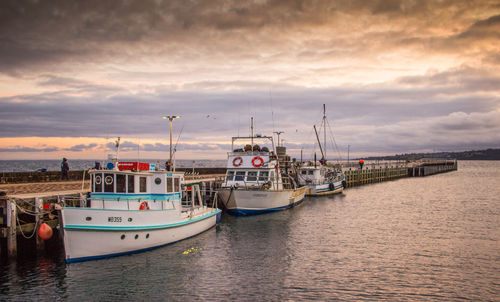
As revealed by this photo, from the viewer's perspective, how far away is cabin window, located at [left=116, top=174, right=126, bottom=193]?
19734mm

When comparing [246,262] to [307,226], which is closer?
[246,262]

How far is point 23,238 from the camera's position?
719 inches

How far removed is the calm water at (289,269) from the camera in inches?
576

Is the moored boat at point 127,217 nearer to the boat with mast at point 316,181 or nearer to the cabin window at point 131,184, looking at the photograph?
the cabin window at point 131,184

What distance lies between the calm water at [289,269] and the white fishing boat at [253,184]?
3012 millimetres

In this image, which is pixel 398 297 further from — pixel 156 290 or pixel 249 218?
pixel 249 218

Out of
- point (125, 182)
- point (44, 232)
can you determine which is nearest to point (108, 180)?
point (125, 182)

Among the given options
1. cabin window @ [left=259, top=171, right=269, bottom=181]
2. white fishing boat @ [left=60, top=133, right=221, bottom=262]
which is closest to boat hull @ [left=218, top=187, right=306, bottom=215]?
cabin window @ [left=259, top=171, right=269, bottom=181]

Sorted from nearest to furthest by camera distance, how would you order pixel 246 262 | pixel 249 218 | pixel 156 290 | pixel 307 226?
pixel 156 290 < pixel 246 262 < pixel 307 226 < pixel 249 218

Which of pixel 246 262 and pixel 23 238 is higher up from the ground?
pixel 23 238

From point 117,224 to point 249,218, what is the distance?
14688 millimetres

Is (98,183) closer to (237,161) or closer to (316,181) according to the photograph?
(237,161)

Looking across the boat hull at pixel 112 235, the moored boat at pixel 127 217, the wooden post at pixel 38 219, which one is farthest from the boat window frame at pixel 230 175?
the wooden post at pixel 38 219

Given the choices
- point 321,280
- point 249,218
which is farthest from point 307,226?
point 321,280
